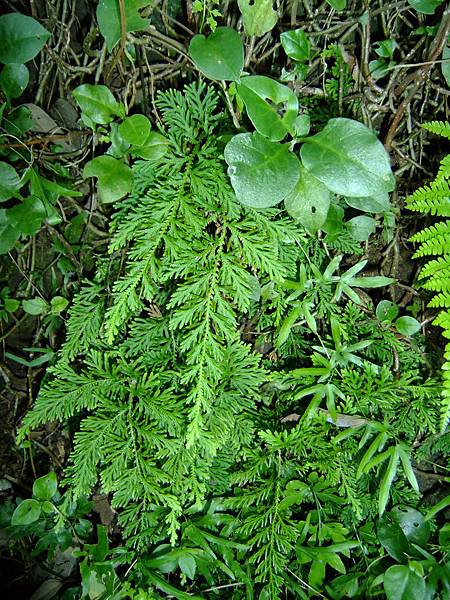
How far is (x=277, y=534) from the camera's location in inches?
61.0

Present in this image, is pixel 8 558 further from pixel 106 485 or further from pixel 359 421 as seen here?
pixel 359 421

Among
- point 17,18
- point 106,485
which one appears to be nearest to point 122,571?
point 106,485

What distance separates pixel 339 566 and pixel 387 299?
864mm

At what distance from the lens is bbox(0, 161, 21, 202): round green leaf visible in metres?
1.44

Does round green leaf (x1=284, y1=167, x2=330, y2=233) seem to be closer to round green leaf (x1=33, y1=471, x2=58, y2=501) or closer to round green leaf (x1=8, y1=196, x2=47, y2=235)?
round green leaf (x1=8, y1=196, x2=47, y2=235)

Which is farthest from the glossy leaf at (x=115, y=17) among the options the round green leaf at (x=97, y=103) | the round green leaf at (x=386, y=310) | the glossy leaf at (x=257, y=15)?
the round green leaf at (x=386, y=310)

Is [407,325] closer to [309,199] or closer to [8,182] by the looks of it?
[309,199]

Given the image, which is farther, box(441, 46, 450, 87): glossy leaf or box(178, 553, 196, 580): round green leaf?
box(178, 553, 196, 580): round green leaf

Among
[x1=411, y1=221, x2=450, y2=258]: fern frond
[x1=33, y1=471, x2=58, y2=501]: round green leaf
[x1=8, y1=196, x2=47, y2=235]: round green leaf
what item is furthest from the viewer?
[x1=33, y1=471, x2=58, y2=501]: round green leaf

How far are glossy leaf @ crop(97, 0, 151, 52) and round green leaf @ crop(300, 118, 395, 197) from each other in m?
0.53

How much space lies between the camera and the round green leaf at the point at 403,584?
1.44 meters

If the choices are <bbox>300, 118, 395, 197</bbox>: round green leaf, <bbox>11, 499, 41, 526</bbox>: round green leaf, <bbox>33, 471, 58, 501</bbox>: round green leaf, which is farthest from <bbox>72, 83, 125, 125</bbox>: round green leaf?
<bbox>11, 499, 41, 526</bbox>: round green leaf

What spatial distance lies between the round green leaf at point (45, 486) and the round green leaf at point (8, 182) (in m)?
0.92

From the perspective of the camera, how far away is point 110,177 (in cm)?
130
